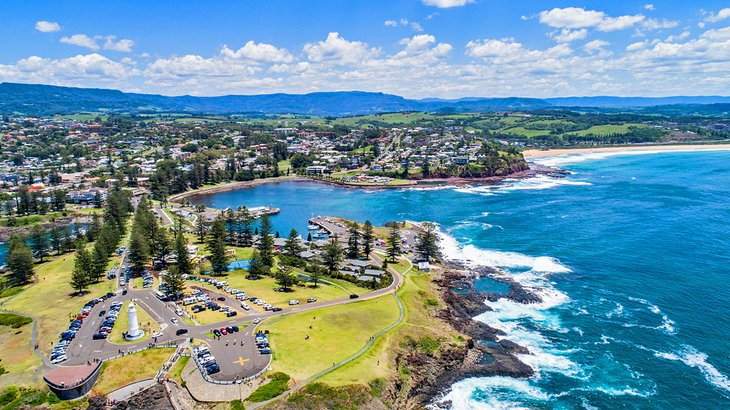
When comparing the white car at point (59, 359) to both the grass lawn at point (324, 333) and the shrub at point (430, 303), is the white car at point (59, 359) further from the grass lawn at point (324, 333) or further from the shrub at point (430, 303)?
the shrub at point (430, 303)

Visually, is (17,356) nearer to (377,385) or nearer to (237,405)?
(237,405)

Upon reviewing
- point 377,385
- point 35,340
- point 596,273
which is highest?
point 596,273

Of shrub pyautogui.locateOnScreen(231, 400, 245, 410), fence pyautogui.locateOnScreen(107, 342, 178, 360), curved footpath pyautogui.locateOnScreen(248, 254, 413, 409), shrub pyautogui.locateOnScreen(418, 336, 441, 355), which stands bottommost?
shrub pyautogui.locateOnScreen(418, 336, 441, 355)

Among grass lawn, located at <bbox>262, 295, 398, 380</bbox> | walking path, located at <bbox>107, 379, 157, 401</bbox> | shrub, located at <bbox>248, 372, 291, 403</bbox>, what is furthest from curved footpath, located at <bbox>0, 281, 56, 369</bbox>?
grass lawn, located at <bbox>262, 295, 398, 380</bbox>

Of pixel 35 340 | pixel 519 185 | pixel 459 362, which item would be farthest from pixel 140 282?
pixel 519 185

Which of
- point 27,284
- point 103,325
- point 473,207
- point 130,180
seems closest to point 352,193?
point 473,207

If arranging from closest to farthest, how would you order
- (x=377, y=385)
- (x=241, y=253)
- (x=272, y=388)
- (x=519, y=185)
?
(x=272, y=388)
(x=377, y=385)
(x=241, y=253)
(x=519, y=185)

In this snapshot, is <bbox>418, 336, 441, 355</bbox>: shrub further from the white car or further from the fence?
Answer: the white car

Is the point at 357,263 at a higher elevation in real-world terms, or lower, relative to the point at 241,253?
higher
